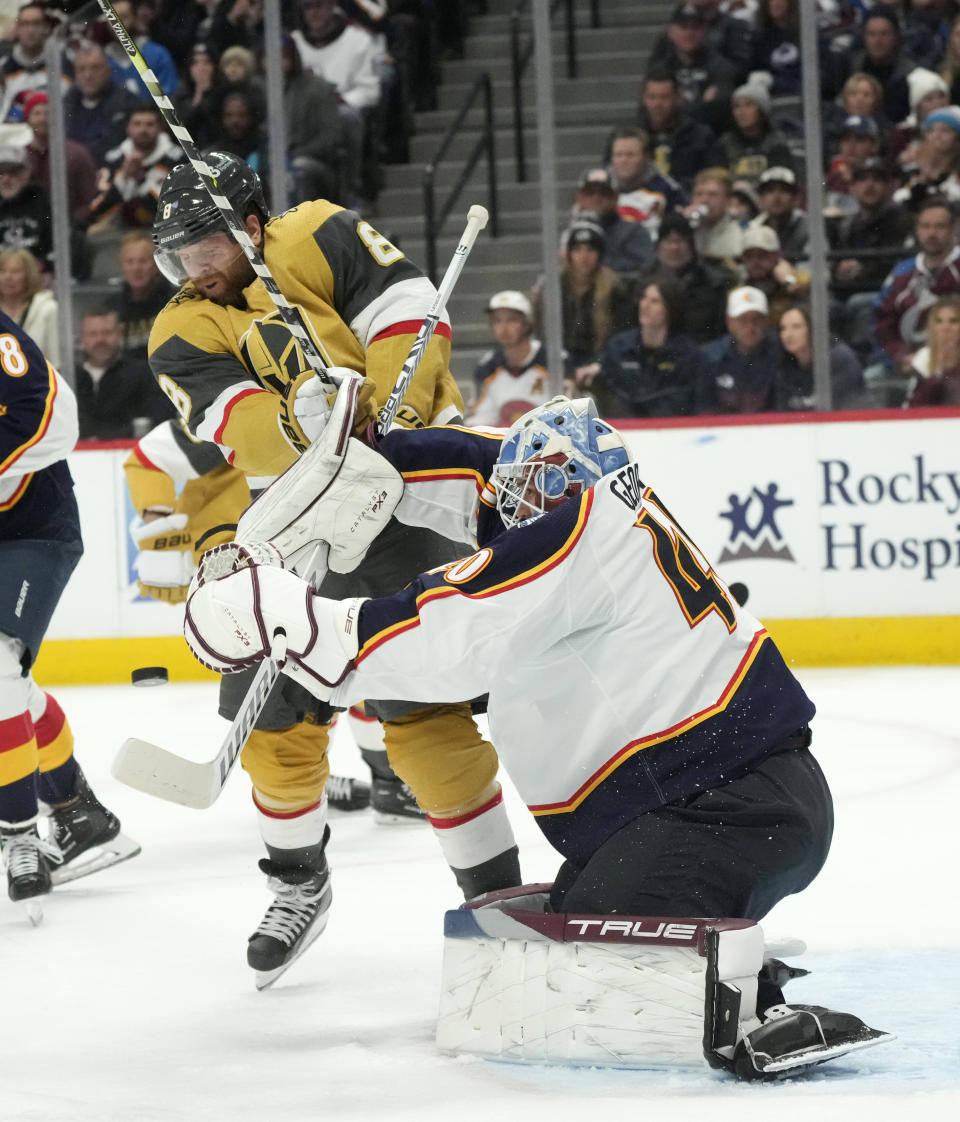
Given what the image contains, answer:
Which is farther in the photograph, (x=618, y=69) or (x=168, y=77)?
(x=168, y=77)

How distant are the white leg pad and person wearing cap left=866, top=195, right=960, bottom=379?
3.77m

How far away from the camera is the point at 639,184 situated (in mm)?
5961

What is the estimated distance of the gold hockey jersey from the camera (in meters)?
2.78

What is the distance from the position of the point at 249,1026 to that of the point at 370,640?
72cm

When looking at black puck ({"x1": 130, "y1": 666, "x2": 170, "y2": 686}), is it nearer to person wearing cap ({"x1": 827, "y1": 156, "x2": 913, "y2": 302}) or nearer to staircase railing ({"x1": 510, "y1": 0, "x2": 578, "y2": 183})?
person wearing cap ({"x1": 827, "y1": 156, "x2": 913, "y2": 302})

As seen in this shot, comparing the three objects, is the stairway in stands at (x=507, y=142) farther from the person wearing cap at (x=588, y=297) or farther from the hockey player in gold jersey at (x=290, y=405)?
the hockey player in gold jersey at (x=290, y=405)

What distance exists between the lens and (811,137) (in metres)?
5.67

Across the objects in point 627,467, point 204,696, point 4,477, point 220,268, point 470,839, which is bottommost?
point 204,696

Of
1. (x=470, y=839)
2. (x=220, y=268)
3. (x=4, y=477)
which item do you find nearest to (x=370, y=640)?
(x=470, y=839)

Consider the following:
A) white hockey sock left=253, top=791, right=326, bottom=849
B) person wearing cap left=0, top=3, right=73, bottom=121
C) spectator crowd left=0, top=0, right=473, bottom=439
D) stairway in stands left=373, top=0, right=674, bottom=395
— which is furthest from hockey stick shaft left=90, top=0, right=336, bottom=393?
person wearing cap left=0, top=3, right=73, bottom=121

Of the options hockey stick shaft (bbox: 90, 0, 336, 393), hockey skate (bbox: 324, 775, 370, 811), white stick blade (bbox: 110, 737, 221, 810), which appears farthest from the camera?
hockey skate (bbox: 324, 775, 370, 811)

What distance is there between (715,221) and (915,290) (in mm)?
676

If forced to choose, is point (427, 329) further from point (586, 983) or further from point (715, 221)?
point (715, 221)

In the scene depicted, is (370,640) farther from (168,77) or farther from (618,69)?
(168,77)
